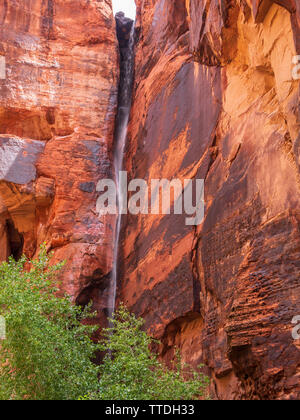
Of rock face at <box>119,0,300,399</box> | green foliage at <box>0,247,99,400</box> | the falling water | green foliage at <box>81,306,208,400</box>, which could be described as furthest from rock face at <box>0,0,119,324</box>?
green foliage at <box>81,306,208,400</box>

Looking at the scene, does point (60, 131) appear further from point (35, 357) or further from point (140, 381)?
point (140, 381)

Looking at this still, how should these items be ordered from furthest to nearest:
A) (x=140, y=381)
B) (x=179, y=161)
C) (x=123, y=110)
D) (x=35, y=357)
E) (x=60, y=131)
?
(x=123, y=110) → (x=60, y=131) → (x=179, y=161) → (x=35, y=357) → (x=140, y=381)

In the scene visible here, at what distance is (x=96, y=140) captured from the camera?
2138 centimetres

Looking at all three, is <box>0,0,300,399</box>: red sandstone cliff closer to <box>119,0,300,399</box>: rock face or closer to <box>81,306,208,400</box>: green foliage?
<box>119,0,300,399</box>: rock face

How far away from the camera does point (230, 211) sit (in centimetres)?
1175

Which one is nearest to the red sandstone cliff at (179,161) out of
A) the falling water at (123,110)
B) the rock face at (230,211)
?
the rock face at (230,211)

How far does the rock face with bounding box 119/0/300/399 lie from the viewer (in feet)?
30.9

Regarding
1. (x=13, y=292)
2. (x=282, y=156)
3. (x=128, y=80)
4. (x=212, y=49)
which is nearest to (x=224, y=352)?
(x=282, y=156)

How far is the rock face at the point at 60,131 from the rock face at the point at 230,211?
6.49ft

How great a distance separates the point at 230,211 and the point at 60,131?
11.8 metres

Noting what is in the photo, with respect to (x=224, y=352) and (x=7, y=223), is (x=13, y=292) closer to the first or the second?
(x=224, y=352)

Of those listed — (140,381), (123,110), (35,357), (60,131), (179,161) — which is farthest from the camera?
(123,110)

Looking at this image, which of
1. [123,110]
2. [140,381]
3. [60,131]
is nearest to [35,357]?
[140,381]

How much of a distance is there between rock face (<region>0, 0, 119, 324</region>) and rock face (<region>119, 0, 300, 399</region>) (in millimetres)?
1977
